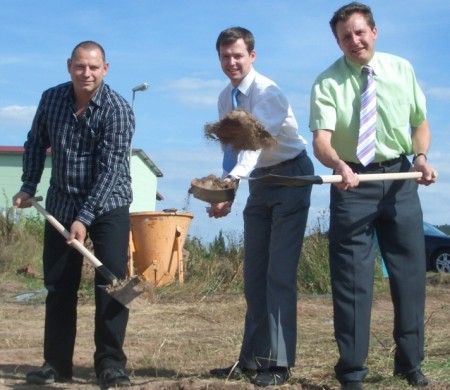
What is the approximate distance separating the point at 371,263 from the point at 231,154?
3.43 feet

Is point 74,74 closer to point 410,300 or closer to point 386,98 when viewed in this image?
point 386,98

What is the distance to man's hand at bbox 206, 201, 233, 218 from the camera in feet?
17.1

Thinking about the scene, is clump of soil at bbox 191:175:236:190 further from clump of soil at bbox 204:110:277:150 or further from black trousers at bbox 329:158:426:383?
black trousers at bbox 329:158:426:383

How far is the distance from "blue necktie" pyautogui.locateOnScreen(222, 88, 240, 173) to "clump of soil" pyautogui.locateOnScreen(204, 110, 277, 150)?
6 centimetres

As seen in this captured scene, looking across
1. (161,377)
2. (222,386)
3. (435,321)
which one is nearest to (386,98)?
(222,386)

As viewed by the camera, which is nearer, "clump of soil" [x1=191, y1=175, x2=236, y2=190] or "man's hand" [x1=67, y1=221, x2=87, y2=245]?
"clump of soil" [x1=191, y1=175, x2=236, y2=190]

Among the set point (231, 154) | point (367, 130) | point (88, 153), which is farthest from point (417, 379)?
point (88, 153)

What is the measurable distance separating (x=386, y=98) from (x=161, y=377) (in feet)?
7.38

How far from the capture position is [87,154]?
5473mm

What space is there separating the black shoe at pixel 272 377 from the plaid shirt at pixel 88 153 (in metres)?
1.36

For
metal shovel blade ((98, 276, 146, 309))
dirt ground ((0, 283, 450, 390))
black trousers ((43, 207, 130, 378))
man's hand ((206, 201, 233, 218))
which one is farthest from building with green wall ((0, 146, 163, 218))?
metal shovel blade ((98, 276, 146, 309))

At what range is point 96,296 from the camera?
5449 mm

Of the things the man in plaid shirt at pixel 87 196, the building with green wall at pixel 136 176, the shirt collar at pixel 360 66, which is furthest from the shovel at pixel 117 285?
the building with green wall at pixel 136 176

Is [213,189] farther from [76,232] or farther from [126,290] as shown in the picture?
[76,232]
